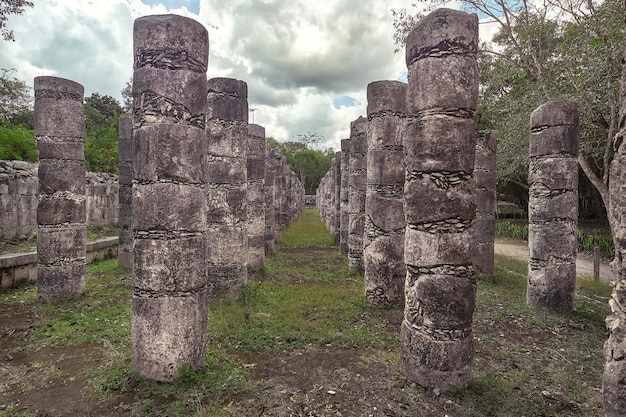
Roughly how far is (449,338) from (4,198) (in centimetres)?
1293

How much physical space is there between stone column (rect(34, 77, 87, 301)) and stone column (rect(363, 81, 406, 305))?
6468 mm

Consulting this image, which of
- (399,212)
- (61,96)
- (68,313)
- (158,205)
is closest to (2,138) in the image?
(61,96)

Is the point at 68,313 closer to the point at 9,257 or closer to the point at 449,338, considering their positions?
the point at 9,257

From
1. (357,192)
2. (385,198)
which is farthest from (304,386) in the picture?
(357,192)

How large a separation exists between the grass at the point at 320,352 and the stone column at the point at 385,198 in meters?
0.56

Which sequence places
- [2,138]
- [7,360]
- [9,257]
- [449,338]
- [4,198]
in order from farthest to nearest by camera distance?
[2,138] < [4,198] < [9,257] < [7,360] < [449,338]

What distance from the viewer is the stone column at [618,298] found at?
2.60 metres

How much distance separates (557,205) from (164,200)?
755cm

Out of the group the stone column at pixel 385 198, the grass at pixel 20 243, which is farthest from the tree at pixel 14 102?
the stone column at pixel 385 198

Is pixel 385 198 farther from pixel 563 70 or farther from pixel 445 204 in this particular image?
pixel 563 70

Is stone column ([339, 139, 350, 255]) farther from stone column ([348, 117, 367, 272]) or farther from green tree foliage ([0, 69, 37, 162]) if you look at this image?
green tree foliage ([0, 69, 37, 162])

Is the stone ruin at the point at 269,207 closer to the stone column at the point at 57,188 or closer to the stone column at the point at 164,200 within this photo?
the stone column at the point at 57,188

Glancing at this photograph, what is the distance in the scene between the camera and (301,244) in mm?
17594

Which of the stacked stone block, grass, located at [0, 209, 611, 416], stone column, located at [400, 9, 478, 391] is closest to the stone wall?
the stacked stone block
